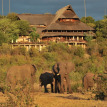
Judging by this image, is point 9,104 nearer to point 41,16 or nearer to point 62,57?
point 62,57

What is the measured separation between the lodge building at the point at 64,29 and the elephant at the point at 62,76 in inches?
1256

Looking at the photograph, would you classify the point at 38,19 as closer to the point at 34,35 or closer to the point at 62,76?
the point at 34,35

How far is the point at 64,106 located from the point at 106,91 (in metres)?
2.33

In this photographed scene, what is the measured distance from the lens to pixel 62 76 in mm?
15852

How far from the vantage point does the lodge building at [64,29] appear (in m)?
50.2

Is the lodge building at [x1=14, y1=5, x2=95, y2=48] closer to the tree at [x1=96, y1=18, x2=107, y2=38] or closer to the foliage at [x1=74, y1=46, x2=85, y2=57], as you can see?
the tree at [x1=96, y1=18, x2=107, y2=38]

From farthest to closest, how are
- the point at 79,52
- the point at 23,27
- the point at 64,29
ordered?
1. the point at 64,29
2. the point at 23,27
3. the point at 79,52

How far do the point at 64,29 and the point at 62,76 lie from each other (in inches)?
1395

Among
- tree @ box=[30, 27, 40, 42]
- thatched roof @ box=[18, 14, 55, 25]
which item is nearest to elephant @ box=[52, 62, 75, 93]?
tree @ box=[30, 27, 40, 42]

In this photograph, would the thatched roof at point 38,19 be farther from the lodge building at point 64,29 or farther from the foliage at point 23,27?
the foliage at point 23,27

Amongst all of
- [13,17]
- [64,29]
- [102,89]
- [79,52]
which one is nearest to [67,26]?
[64,29]

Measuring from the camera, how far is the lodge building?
165 ft

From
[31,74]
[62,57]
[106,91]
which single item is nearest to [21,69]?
[31,74]

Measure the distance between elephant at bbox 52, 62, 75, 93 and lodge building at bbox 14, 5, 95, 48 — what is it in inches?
1256
